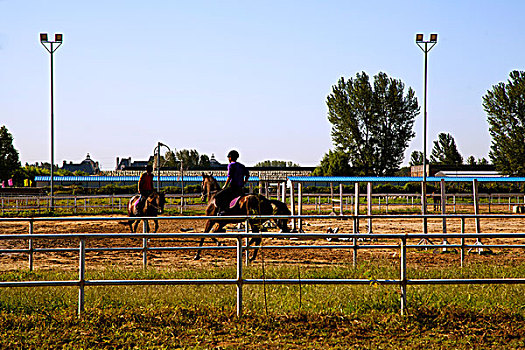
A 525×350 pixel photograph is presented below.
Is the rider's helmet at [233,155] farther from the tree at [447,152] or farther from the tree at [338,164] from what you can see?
the tree at [447,152]

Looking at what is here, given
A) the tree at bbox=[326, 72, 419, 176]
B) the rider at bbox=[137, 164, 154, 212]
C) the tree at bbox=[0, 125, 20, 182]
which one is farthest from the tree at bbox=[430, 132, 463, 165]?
the rider at bbox=[137, 164, 154, 212]

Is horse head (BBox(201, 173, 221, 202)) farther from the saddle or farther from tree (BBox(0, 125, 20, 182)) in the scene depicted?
tree (BBox(0, 125, 20, 182))

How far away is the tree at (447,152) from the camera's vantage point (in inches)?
3844

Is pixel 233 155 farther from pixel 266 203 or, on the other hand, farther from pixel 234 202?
pixel 266 203

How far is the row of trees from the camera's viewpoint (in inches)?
2489

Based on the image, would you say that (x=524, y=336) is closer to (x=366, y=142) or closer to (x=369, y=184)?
(x=369, y=184)

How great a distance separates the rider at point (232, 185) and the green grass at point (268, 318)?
5484 mm

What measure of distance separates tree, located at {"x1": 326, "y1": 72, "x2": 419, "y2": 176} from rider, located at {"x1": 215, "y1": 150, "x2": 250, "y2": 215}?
5290cm

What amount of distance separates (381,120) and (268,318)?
62.8 m

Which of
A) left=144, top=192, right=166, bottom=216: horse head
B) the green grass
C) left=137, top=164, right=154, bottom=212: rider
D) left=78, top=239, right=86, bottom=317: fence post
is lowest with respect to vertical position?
the green grass

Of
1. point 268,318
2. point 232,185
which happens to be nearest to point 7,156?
point 232,185

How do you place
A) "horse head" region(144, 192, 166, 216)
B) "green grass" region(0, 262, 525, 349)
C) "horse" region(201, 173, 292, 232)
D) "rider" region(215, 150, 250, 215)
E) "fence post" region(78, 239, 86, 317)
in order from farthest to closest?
"horse head" region(144, 192, 166, 216)
"rider" region(215, 150, 250, 215)
"horse" region(201, 173, 292, 232)
"fence post" region(78, 239, 86, 317)
"green grass" region(0, 262, 525, 349)

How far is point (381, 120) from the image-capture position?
68.2m

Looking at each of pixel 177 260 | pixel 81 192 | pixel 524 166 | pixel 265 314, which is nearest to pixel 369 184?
pixel 177 260
